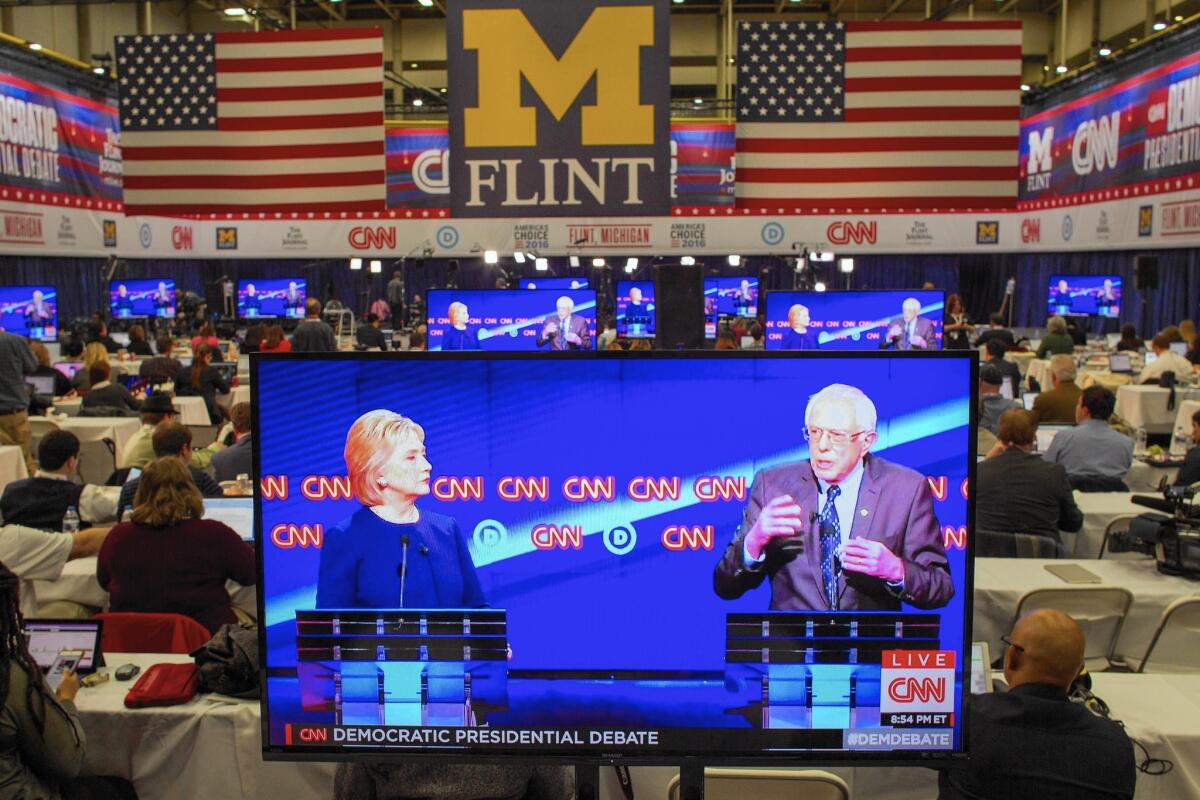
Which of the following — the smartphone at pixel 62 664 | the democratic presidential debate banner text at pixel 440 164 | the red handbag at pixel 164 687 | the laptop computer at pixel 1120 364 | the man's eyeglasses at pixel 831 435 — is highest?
the democratic presidential debate banner text at pixel 440 164

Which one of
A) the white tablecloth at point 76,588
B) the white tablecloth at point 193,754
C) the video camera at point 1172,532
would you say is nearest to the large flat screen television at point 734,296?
the video camera at point 1172,532

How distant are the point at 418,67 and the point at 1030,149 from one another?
14288mm

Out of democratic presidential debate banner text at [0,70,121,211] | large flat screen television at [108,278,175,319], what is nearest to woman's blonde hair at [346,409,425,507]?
democratic presidential debate banner text at [0,70,121,211]

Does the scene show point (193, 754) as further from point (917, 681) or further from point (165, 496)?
point (917, 681)

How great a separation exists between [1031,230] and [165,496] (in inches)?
825

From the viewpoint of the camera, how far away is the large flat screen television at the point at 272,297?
2212cm

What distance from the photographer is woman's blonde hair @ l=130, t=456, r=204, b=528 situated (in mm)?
4152

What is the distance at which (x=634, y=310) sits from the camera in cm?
1409

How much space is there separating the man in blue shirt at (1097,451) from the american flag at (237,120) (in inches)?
166

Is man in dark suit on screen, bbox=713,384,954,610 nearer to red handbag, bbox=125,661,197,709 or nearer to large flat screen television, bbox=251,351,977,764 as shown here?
large flat screen television, bbox=251,351,977,764

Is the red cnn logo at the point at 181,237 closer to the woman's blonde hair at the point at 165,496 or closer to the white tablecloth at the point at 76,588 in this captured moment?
the white tablecloth at the point at 76,588

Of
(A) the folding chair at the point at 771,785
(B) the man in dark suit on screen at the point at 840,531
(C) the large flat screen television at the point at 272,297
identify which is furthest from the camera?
(C) the large flat screen television at the point at 272,297

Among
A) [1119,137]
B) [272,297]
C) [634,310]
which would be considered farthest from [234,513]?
[272,297]

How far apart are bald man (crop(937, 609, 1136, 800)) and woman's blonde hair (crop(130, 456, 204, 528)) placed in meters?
2.90
